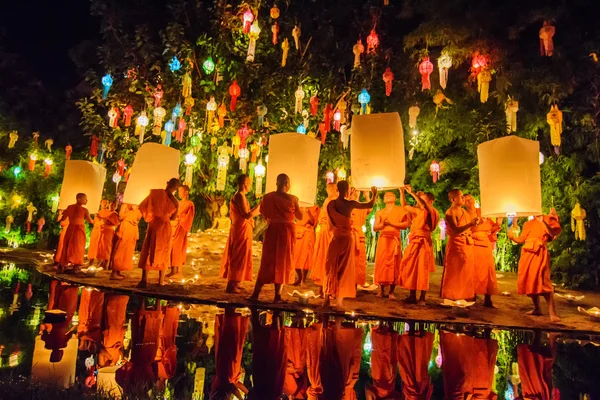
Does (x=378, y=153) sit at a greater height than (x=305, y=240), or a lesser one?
greater

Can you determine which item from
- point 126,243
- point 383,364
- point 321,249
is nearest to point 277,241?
point 321,249

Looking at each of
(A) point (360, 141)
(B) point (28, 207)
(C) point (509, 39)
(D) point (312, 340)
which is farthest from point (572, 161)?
(B) point (28, 207)

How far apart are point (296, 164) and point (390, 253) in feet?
6.53

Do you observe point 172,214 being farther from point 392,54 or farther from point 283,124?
point 392,54

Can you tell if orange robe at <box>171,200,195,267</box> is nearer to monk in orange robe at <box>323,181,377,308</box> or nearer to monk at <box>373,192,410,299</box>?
monk at <box>373,192,410,299</box>

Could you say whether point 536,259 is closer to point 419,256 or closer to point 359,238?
point 419,256

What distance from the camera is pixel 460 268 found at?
6145 mm

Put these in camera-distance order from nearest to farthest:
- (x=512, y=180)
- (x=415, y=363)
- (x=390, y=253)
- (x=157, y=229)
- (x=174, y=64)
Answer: (x=415, y=363) → (x=512, y=180) → (x=157, y=229) → (x=390, y=253) → (x=174, y=64)

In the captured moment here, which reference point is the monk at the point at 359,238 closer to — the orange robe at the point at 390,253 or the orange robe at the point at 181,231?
the orange robe at the point at 390,253

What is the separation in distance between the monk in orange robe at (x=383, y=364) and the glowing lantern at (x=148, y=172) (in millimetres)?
4403

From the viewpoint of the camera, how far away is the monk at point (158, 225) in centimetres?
658

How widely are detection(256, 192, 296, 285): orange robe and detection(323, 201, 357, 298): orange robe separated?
1.97 feet

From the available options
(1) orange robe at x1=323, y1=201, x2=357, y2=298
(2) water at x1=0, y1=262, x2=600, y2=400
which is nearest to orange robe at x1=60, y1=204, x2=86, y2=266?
(2) water at x1=0, y1=262, x2=600, y2=400

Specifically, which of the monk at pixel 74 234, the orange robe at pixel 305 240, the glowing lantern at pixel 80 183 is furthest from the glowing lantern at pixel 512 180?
the glowing lantern at pixel 80 183
